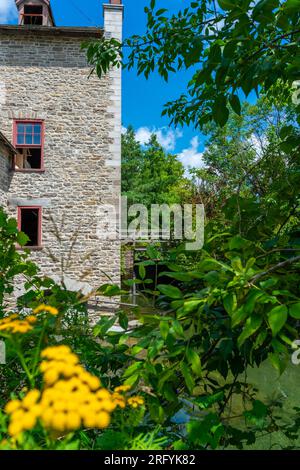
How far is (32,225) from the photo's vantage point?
13.8m

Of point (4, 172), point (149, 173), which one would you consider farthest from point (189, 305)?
point (149, 173)

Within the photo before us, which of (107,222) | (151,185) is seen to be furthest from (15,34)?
(151,185)

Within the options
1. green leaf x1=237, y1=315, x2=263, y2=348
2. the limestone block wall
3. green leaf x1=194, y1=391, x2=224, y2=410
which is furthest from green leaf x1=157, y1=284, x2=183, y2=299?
the limestone block wall

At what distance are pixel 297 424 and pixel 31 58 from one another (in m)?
13.5

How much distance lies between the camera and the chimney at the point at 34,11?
14.2m

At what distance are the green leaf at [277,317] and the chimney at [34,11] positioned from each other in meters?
15.8

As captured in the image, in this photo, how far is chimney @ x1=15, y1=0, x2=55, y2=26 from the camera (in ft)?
46.7

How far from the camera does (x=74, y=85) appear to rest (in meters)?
12.6

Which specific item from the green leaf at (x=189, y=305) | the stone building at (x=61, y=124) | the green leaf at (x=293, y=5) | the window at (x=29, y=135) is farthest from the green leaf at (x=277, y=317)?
the window at (x=29, y=135)

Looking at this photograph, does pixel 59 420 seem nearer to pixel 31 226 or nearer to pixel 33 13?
pixel 31 226

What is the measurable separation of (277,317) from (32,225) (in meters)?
13.6

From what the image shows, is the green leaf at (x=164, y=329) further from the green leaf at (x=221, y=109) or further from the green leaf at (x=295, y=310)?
the green leaf at (x=221, y=109)

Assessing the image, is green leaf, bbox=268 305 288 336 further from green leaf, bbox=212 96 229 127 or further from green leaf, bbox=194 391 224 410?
green leaf, bbox=212 96 229 127
